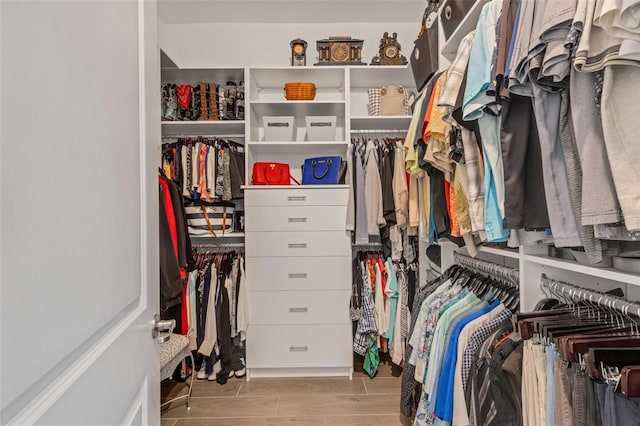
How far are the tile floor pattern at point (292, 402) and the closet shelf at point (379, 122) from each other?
6.14 feet

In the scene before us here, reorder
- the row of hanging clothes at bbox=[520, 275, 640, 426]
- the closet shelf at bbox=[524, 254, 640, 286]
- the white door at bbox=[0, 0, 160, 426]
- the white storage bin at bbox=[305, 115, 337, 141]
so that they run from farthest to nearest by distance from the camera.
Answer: the white storage bin at bbox=[305, 115, 337, 141] → the closet shelf at bbox=[524, 254, 640, 286] → the row of hanging clothes at bbox=[520, 275, 640, 426] → the white door at bbox=[0, 0, 160, 426]

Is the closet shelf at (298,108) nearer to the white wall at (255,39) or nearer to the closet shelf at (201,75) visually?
the closet shelf at (201,75)

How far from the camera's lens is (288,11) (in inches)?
122

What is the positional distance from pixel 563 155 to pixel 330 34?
→ 2808 millimetres

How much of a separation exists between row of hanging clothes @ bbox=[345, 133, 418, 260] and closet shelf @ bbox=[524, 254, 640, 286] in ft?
4.71

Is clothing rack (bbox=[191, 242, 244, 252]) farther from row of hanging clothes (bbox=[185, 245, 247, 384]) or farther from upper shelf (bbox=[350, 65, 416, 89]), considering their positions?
upper shelf (bbox=[350, 65, 416, 89])

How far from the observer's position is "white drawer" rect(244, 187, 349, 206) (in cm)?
283

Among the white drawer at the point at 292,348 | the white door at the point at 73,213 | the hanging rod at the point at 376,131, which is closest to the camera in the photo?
the white door at the point at 73,213

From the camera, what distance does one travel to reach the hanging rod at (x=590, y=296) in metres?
0.95

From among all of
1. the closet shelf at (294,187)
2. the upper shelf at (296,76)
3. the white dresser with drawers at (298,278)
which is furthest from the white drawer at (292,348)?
the upper shelf at (296,76)

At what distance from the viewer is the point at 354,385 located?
2709 millimetres

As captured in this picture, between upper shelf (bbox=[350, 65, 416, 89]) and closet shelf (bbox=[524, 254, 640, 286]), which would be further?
upper shelf (bbox=[350, 65, 416, 89])

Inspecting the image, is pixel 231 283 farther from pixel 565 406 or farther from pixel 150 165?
pixel 565 406

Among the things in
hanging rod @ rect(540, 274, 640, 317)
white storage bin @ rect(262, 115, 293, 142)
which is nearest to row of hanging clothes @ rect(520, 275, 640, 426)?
hanging rod @ rect(540, 274, 640, 317)
